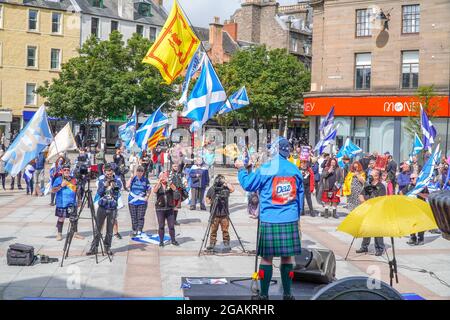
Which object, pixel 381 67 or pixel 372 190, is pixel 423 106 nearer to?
pixel 381 67

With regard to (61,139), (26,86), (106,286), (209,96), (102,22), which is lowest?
(106,286)

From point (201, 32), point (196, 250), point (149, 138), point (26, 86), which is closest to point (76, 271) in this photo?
point (196, 250)

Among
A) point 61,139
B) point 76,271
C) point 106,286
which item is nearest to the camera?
point 106,286

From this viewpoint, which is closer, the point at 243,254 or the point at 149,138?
the point at 243,254

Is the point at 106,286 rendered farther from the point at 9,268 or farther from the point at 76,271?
the point at 9,268

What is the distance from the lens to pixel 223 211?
12.1 meters

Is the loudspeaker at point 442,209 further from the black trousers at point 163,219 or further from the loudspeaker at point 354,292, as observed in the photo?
the black trousers at point 163,219

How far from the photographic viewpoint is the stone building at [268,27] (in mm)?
65438

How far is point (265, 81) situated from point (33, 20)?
66.8 feet

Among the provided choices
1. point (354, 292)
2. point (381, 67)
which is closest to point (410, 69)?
point (381, 67)

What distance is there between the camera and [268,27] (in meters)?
66.3
